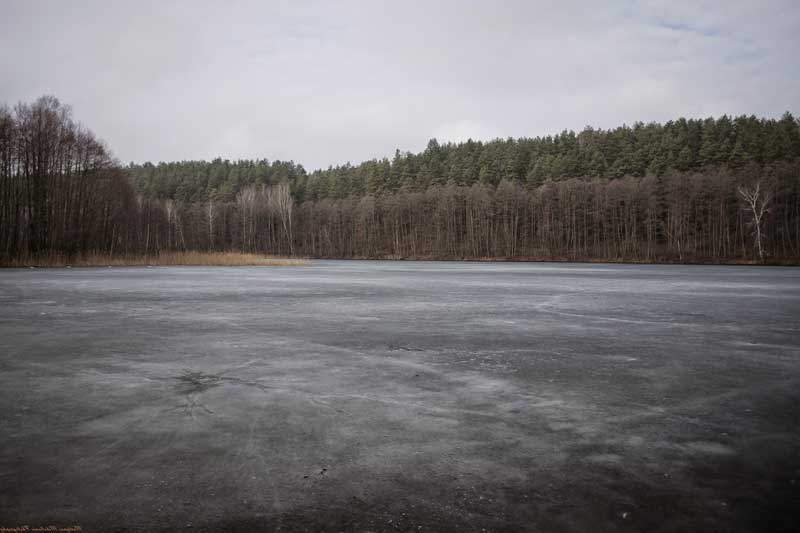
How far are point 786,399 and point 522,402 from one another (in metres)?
2.48

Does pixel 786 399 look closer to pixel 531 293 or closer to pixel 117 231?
pixel 531 293

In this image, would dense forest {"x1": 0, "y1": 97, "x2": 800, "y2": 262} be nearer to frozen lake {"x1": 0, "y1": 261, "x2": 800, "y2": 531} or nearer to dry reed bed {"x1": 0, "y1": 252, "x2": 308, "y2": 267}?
dry reed bed {"x1": 0, "y1": 252, "x2": 308, "y2": 267}

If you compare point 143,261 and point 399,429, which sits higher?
point 143,261

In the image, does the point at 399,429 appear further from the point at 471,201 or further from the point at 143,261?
the point at 471,201

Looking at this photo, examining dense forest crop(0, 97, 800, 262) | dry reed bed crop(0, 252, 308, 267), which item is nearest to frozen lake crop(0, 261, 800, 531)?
dry reed bed crop(0, 252, 308, 267)

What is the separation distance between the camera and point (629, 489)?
2744 millimetres

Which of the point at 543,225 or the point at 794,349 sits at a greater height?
the point at 543,225

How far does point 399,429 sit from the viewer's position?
3721 mm

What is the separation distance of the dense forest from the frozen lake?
37.3m

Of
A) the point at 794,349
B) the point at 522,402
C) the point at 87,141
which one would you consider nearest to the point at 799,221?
the point at 794,349

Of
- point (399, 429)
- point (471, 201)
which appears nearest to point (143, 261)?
point (399, 429)

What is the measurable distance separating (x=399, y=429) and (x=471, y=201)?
84795 millimetres

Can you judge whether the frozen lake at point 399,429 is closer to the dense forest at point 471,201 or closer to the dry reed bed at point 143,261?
the dry reed bed at point 143,261

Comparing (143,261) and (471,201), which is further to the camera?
(471,201)
